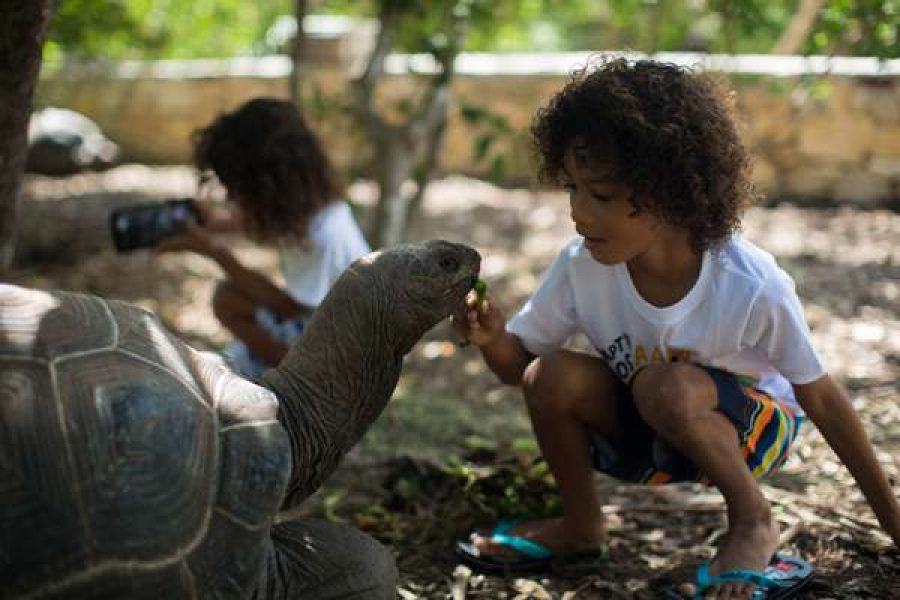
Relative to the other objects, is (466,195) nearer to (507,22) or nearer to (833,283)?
(507,22)

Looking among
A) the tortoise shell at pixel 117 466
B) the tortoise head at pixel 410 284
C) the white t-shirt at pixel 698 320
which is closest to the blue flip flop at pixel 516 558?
the white t-shirt at pixel 698 320

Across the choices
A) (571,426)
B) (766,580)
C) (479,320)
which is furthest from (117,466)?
(766,580)

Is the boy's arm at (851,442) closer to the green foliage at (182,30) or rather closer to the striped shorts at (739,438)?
the striped shorts at (739,438)

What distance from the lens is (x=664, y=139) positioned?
6.64 feet

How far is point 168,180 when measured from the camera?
23.1ft

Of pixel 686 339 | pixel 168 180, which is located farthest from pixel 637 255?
pixel 168 180

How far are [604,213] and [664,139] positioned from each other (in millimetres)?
188

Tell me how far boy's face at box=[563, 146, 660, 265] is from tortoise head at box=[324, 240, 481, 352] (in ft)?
0.80

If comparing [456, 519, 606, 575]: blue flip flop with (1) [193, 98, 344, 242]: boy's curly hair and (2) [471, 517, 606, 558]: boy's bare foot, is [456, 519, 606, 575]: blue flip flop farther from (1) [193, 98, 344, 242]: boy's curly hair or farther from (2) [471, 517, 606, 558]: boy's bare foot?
(1) [193, 98, 344, 242]: boy's curly hair

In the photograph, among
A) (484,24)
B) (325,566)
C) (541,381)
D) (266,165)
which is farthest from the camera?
(484,24)

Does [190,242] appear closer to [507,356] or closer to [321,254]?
[321,254]

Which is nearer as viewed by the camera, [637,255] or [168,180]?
[637,255]

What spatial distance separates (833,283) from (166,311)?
3.00 m

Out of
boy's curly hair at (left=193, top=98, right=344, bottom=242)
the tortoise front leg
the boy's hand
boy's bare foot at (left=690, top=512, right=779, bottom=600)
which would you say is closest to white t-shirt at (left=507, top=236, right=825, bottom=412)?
the boy's hand
